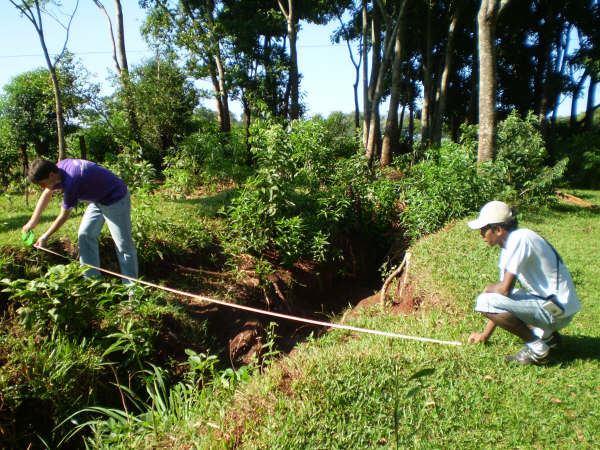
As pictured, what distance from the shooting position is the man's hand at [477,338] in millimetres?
3324

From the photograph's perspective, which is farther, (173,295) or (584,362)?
(173,295)

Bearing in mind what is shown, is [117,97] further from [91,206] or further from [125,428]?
[125,428]

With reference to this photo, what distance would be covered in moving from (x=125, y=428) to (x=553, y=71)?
69.5ft

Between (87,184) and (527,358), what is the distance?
4417mm

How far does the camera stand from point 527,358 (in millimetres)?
3102

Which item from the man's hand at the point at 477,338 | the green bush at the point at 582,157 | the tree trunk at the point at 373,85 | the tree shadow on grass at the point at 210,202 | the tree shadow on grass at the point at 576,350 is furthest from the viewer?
the green bush at the point at 582,157

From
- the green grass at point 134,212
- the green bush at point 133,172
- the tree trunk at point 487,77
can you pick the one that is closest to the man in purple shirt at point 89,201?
the green grass at point 134,212

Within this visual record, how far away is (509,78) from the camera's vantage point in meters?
21.1

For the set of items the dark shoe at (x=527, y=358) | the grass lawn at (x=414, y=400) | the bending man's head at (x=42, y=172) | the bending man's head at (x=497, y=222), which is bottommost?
the grass lawn at (x=414, y=400)

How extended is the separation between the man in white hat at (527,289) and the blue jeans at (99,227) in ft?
11.8

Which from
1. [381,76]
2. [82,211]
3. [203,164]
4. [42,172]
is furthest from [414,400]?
[381,76]

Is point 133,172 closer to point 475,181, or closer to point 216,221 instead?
point 216,221

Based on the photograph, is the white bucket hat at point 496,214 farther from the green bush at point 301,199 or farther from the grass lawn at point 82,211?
the grass lawn at point 82,211

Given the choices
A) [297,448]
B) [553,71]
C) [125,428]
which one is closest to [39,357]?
[125,428]
